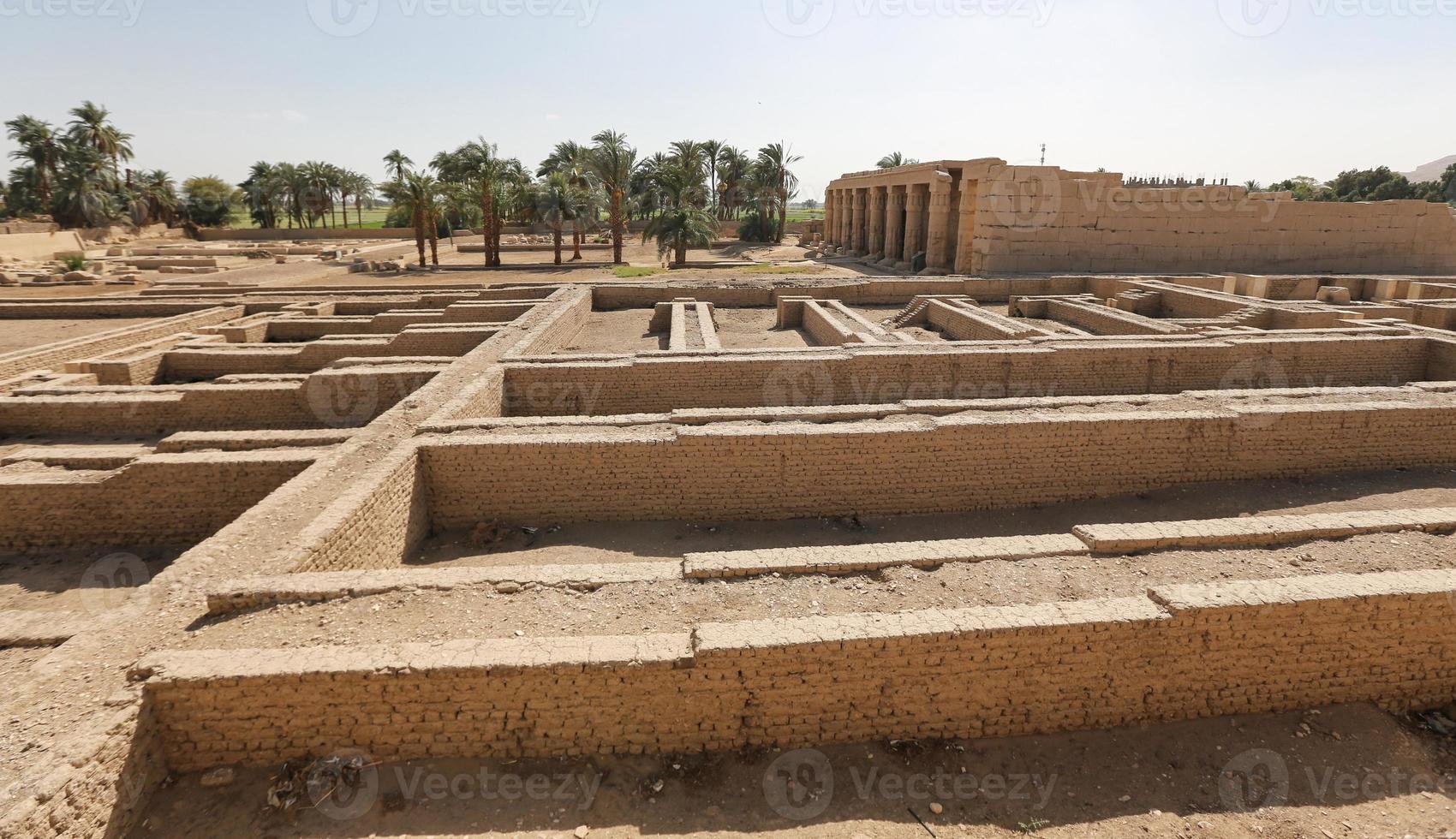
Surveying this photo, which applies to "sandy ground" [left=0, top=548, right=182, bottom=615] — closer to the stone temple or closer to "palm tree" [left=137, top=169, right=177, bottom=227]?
the stone temple

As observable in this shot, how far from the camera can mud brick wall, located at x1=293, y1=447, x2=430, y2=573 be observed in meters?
5.71

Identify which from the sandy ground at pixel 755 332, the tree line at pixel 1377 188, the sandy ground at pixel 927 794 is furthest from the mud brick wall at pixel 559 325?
the tree line at pixel 1377 188

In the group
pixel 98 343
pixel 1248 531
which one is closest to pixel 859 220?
pixel 98 343

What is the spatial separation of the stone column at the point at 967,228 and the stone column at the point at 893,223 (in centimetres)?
448

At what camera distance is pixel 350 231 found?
48.8 metres

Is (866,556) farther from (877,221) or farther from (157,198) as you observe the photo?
(157,198)

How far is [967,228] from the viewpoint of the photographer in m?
23.8

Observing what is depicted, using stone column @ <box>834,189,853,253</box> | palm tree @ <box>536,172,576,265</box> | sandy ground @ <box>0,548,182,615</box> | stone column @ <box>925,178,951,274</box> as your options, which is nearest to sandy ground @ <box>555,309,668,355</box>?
sandy ground @ <box>0,548,182,615</box>

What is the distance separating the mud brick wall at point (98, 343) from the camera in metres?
12.6

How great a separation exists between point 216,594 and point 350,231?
169 feet

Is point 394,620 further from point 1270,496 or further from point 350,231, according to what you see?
point 350,231

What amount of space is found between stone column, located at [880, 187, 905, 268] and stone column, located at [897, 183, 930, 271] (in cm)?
58

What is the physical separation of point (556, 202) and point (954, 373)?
73.2 ft

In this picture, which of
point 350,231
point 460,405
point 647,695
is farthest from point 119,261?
point 647,695
